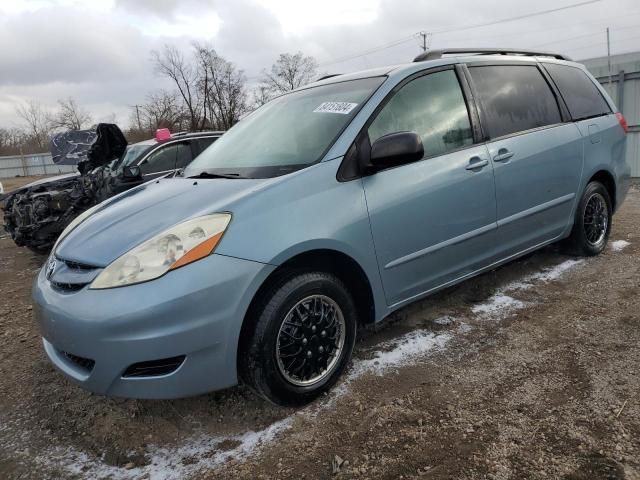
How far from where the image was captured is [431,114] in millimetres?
3125

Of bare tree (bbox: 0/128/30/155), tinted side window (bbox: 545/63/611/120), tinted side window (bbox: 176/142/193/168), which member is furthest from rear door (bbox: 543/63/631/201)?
bare tree (bbox: 0/128/30/155)

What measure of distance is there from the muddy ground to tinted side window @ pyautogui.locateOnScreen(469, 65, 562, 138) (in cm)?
137

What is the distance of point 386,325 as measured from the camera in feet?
11.4

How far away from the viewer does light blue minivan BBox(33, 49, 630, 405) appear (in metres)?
2.14

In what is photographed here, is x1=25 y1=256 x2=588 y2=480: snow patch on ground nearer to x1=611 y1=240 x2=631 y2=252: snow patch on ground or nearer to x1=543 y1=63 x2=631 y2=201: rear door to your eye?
x1=543 y1=63 x2=631 y2=201: rear door

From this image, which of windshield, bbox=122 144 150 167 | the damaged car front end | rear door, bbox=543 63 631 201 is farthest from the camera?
windshield, bbox=122 144 150 167

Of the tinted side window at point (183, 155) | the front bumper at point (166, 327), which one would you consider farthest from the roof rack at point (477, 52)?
the tinted side window at point (183, 155)

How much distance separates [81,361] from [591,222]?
13.9 feet

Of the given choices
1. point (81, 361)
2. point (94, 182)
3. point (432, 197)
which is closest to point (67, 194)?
point (94, 182)

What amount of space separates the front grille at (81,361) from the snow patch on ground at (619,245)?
476cm

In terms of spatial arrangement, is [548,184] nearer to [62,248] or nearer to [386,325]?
[386,325]

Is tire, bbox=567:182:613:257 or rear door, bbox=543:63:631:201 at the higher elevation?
rear door, bbox=543:63:631:201

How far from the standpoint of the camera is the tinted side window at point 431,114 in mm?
2922

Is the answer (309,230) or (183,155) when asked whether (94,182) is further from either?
(309,230)
